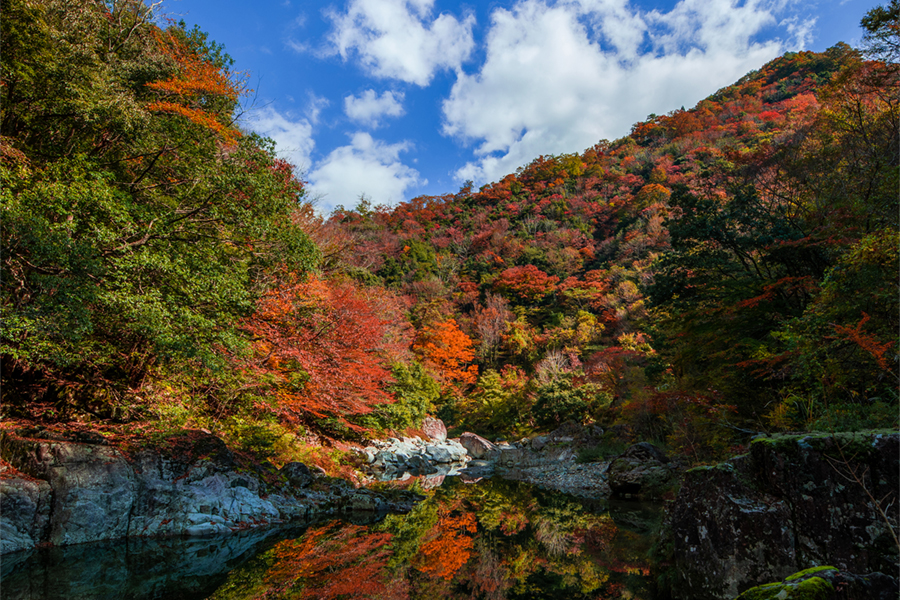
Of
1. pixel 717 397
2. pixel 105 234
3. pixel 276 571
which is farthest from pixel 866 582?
pixel 105 234

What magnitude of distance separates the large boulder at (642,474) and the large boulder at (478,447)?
32.4 feet

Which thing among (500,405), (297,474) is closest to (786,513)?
(297,474)

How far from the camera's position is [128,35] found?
8.46 m

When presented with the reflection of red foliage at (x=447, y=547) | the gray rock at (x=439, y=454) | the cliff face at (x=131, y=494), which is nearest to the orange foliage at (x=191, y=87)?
the cliff face at (x=131, y=494)

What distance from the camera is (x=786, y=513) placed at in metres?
3.66

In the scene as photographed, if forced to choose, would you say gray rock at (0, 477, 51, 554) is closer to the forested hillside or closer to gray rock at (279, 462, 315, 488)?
the forested hillside

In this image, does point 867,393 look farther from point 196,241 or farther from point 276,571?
point 196,241

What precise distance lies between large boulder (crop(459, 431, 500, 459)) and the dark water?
1286 centimetres

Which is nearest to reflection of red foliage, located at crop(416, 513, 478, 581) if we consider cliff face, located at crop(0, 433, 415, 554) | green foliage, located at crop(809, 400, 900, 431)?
cliff face, located at crop(0, 433, 415, 554)

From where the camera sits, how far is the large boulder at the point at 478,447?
810 inches

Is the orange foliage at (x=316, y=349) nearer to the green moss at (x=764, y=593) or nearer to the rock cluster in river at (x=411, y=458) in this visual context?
the rock cluster in river at (x=411, y=458)

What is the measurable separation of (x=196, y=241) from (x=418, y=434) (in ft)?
46.7

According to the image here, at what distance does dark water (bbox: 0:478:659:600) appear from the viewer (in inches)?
178

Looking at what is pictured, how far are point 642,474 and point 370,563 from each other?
804cm
